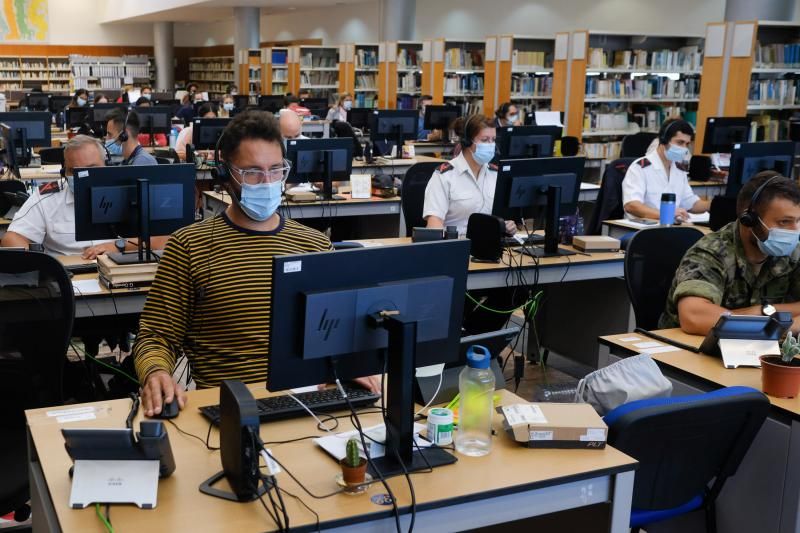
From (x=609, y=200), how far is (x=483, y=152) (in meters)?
1.26

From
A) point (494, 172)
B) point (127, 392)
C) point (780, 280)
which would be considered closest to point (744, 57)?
point (494, 172)

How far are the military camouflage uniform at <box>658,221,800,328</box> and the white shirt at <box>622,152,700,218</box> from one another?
8.02ft

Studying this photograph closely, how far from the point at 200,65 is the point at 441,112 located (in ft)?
57.0

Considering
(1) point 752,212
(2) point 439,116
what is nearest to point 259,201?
(1) point 752,212

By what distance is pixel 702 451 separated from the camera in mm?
2061

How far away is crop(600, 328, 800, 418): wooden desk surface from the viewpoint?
2445 mm

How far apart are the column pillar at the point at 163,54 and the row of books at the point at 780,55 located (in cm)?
1906

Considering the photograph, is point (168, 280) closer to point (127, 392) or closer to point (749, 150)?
point (127, 392)

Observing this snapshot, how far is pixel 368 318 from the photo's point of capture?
1.81 meters

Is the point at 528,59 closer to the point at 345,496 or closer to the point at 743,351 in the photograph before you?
the point at 743,351

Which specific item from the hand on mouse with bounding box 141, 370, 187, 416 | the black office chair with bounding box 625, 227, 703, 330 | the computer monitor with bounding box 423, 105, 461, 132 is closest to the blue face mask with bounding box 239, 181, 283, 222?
the hand on mouse with bounding box 141, 370, 187, 416

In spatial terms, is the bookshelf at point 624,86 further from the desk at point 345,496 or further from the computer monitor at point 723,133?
the desk at point 345,496

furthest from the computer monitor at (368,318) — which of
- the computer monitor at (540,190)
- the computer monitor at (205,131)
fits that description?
the computer monitor at (205,131)

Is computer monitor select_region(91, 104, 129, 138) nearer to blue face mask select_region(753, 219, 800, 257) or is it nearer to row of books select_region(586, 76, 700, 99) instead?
row of books select_region(586, 76, 700, 99)
